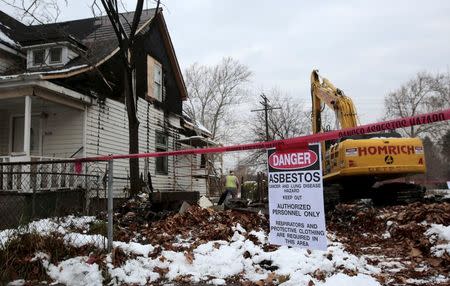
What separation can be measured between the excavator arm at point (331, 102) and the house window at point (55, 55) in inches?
370

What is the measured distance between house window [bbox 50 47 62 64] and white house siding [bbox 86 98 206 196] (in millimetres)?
2305

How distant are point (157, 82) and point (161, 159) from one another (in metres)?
3.79

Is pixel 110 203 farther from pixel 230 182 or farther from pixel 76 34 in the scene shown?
pixel 76 34

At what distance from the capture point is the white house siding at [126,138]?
1616 centimetres

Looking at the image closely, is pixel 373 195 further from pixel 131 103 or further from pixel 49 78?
pixel 49 78

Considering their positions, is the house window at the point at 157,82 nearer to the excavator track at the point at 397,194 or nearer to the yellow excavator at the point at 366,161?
the yellow excavator at the point at 366,161

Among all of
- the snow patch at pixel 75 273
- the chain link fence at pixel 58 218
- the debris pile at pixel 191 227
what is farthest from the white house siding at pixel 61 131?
the snow patch at pixel 75 273

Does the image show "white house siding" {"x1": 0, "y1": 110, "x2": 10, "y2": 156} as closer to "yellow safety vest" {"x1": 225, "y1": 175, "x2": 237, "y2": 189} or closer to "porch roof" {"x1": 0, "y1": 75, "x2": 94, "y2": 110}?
"porch roof" {"x1": 0, "y1": 75, "x2": 94, "y2": 110}

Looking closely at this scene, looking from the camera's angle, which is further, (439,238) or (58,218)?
(439,238)

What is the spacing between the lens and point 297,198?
4.27m

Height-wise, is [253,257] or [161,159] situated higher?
[161,159]

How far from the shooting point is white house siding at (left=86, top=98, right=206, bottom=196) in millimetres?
16156

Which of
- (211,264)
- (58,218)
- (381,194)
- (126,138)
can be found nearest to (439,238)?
(211,264)

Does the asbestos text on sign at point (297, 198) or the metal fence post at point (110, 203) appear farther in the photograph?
the metal fence post at point (110, 203)
